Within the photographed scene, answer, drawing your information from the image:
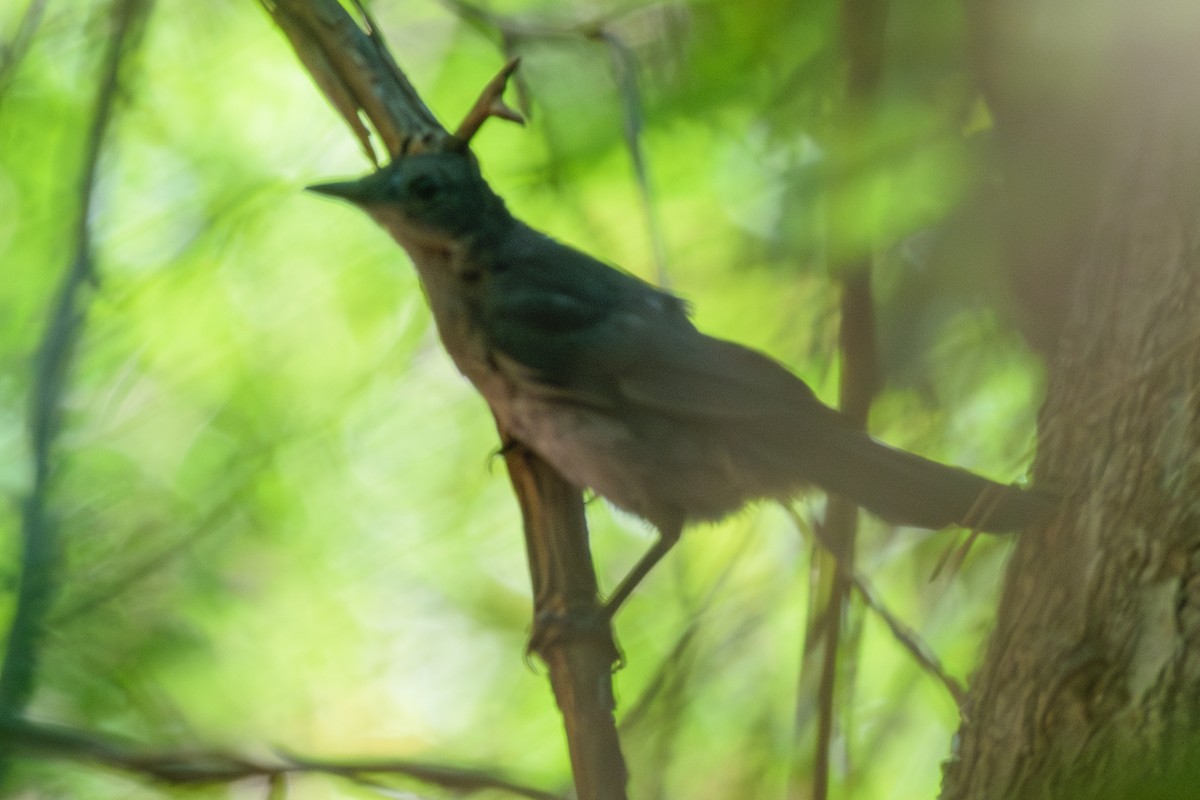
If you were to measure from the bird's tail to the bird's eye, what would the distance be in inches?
45.5

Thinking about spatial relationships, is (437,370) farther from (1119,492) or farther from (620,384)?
(1119,492)

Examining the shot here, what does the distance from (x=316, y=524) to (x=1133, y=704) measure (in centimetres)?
214

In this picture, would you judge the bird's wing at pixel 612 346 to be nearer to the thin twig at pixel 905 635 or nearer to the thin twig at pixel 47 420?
the thin twig at pixel 905 635

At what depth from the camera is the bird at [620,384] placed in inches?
118

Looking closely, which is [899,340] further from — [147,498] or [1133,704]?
[147,498]

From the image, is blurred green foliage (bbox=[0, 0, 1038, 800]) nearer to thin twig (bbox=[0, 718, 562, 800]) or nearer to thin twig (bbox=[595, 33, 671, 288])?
thin twig (bbox=[595, 33, 671, 288])

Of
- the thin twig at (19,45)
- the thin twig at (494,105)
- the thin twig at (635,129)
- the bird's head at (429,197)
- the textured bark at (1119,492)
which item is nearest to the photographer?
the textured bark at (1119,492)

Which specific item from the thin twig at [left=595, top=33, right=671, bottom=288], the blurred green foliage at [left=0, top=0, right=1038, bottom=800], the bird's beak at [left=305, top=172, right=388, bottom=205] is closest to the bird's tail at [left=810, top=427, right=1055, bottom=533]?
the blurred green foliage at [left=0, top=0, right=1038, bottom=800]

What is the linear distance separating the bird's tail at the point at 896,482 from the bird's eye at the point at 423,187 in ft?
3.79

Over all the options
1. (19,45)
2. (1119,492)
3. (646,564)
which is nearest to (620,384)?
(646,564)

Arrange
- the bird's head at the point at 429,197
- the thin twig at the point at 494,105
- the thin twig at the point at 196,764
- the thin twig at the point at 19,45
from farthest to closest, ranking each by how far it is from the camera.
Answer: the thin twig at the point at 19,45 → the bird's head at the point at 429,197 → the thin twig at the point at 494,105 → the thin twig at the point at 196,764

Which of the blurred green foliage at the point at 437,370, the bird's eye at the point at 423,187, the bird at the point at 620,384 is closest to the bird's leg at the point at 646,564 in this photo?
the bird at the point at 620,384

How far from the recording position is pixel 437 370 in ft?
11.7

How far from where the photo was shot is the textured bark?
1886mm
